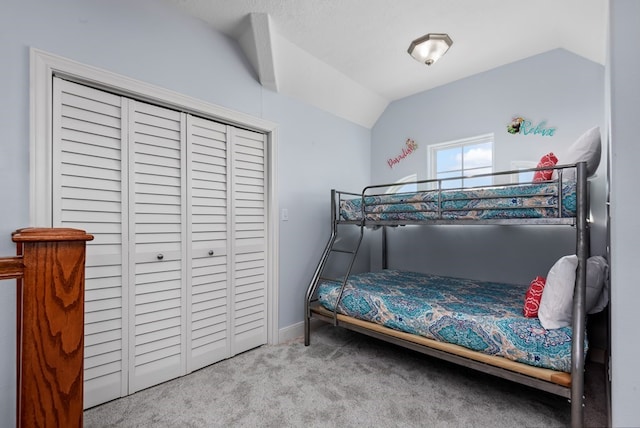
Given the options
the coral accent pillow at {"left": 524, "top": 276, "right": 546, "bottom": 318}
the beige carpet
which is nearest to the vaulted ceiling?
the coral accent pillow at {"left": 524, "top": 276, "right": 546, "bottom": 318}

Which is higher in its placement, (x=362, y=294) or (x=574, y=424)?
(x=362, y=294)

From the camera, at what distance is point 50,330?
0.66 metres

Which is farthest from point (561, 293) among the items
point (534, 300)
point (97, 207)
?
point (97, 207)

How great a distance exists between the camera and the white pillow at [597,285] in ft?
5.73

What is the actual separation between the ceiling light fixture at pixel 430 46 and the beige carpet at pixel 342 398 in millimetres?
2401

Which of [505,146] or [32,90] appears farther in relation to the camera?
[505,146]

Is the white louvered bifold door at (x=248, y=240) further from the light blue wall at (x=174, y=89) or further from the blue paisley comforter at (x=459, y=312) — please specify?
the blue paisley comforter at (x=459, y=312)

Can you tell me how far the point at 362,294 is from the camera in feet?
7.67

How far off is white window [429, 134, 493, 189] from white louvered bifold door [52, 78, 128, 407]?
2814 millimetres

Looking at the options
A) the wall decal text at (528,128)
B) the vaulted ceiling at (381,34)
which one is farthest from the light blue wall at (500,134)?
the vaulted ceiling at (381,34)

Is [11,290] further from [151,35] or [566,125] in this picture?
[566,125]

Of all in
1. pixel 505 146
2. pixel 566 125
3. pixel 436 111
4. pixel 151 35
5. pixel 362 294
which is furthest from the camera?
pixel 436 111

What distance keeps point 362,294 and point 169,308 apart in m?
1.44

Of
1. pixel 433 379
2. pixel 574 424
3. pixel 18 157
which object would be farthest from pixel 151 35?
pixel 574 424
